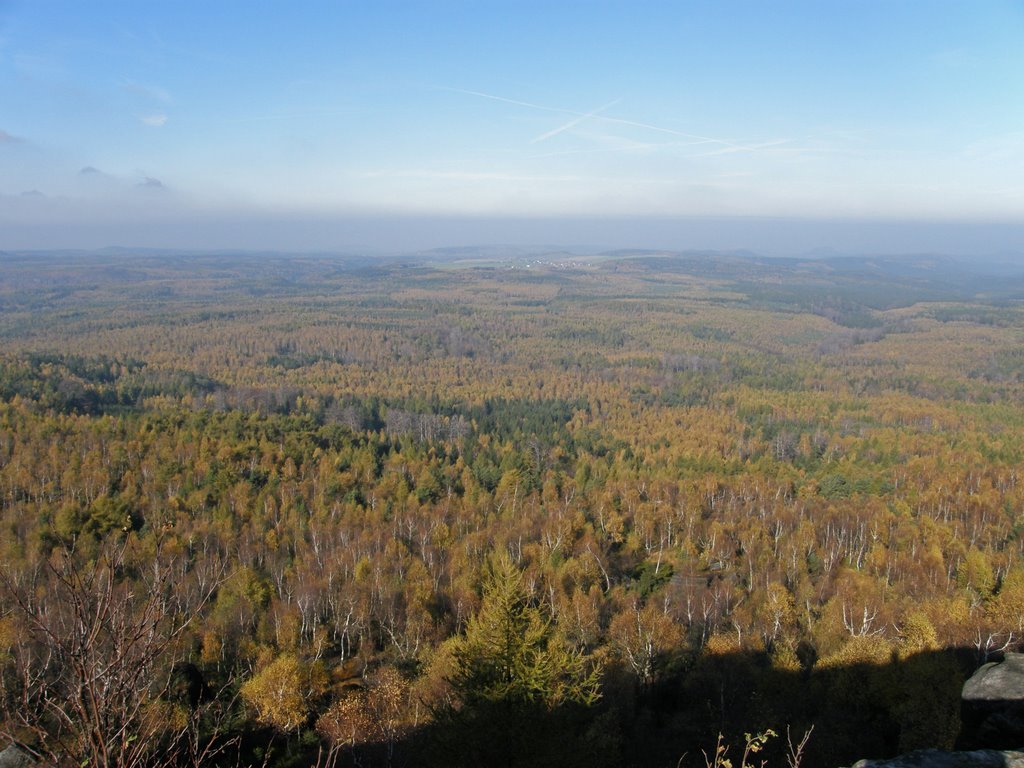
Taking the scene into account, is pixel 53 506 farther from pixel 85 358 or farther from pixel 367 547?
pixel 85 358

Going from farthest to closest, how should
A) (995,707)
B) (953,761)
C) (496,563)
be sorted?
(496,563) → (995,707) → (953,761)

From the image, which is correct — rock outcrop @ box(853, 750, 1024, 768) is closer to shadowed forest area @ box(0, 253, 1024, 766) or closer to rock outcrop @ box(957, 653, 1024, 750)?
shadowed forest area @ box(0, 253, 1024, 766)

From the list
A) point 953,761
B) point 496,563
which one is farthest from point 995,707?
point 496,563

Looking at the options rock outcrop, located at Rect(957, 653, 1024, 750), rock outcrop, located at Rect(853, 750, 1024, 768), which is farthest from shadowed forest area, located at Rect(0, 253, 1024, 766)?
rock outcrop, located at Rect(957, 653, 1024, 750)

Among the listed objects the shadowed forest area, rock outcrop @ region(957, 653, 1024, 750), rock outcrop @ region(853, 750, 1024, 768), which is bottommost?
the shadowed forest area

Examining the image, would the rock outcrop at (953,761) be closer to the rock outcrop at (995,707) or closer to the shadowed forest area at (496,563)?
the shadowed forest area at (496,563)

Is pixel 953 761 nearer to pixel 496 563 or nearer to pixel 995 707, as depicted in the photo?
pixel 995 707

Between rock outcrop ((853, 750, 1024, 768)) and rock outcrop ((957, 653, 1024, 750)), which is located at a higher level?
rock outcrop ((853, 750, 1024, 768))

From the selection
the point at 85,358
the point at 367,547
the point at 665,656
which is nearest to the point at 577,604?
the point at 665,656
